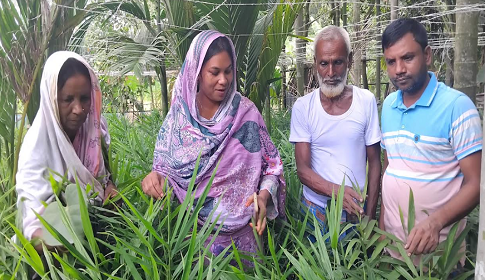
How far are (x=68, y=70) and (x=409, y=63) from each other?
125 cm

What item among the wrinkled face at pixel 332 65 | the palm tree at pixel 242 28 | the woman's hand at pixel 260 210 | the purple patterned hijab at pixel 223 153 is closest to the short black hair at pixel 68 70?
the purple patterned hijab at pixel 223 153

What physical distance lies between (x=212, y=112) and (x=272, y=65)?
1808 mm

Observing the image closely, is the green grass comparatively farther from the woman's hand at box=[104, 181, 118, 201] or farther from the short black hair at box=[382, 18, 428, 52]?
the short black hair at box=[382, 18, 428, 52]

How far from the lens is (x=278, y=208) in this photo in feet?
5.82

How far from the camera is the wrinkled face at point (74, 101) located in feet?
4.94

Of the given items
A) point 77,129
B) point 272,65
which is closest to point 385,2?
Result: point 272,65

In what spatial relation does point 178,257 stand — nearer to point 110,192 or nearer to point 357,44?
point 110,192

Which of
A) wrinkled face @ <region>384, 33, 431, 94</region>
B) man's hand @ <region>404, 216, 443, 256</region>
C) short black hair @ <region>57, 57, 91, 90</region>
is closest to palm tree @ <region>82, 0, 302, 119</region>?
short black hair @ <region>57, 57, 91, 90</region>

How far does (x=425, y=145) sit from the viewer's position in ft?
4.72

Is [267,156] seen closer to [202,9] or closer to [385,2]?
[202,9]

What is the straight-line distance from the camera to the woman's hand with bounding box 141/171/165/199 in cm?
162

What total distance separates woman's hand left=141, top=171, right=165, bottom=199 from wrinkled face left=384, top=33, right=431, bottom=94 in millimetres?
999

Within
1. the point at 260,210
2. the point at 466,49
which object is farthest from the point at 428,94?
the point at 466,49

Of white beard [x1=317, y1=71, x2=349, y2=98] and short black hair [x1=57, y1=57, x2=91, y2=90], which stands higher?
short black hair [x1=57, y1=57, x2=91, y2=90]
